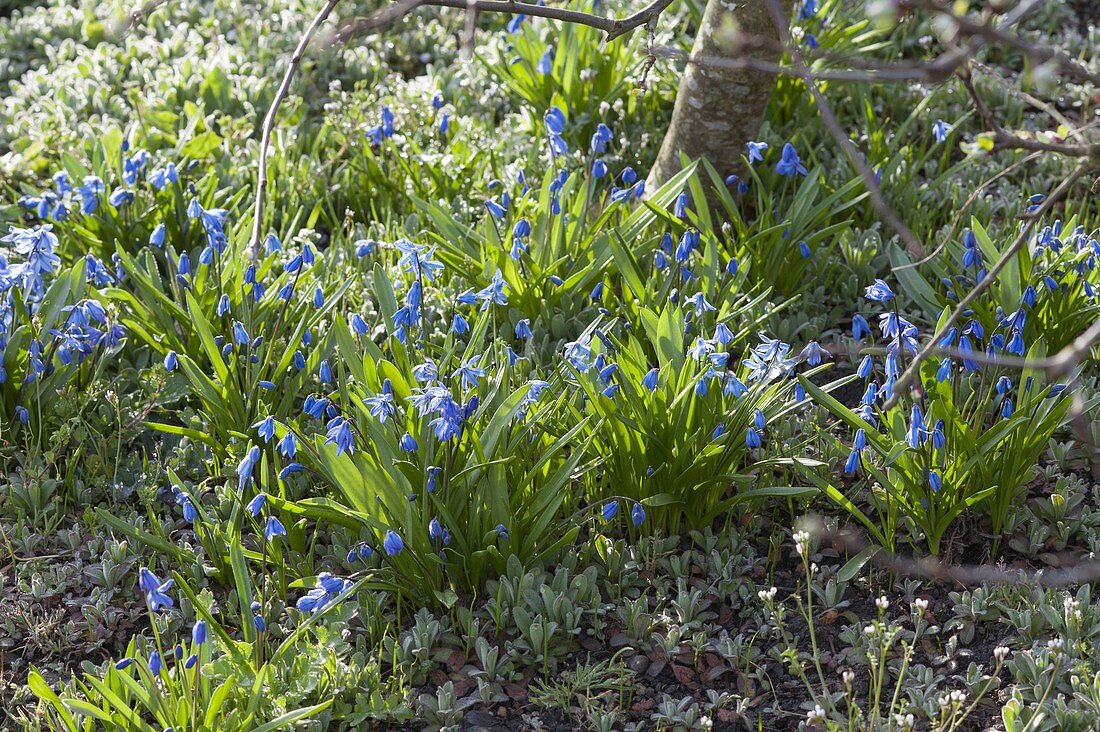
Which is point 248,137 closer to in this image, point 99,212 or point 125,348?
point 99,212

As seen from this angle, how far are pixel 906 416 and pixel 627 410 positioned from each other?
2.38 ft

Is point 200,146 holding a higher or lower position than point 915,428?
higher

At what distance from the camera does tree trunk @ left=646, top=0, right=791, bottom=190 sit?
12.4 ft

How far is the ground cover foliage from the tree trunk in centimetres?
15

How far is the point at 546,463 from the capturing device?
107 inches

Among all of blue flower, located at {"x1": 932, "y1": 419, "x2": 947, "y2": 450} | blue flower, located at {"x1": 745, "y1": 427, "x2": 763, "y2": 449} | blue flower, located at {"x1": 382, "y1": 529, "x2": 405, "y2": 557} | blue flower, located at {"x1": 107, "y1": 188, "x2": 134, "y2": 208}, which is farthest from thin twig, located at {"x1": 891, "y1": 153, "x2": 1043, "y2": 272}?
blue flower, located at {"x1": 107, "y1": 188, "x2": 134, "y2": 208}

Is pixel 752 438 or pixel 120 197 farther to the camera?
pixel 120 197

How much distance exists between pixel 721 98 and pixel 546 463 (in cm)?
176

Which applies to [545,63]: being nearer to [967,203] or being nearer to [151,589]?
[967,203]

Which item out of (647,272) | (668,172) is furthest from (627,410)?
(668,172)

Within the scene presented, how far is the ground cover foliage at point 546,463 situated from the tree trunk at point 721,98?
0.51 feet

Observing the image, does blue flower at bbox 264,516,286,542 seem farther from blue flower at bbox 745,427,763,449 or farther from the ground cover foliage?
blue flower at bbox 745,427,763,449

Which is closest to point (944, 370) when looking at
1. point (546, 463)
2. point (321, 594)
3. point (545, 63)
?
point (546, 463)

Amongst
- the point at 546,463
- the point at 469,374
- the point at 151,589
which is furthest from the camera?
the point at 546,463
